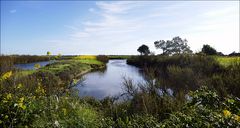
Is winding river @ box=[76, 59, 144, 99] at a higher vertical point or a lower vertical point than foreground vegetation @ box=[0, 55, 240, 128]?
lower

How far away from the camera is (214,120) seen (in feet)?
11.5

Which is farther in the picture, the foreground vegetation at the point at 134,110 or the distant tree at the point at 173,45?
the distant tree at the point at 173,45

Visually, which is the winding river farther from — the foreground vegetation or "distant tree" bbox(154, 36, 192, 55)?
"distant tree" bbox(154, 36, 192, 55)

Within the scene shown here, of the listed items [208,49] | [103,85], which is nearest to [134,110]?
[103,85]

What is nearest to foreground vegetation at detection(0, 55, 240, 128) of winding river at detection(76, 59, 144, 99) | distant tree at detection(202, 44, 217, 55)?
winding river at detection(76, 59, 144, 99)

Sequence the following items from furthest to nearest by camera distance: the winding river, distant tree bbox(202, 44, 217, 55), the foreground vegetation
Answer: distant tree bbox(202, 44, 217, 55)
the winding river
the foreground vegetation

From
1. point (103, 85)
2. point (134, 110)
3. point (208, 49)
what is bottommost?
point (103, 85)

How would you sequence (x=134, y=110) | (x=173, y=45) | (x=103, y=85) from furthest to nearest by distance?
(x=173, y=45) < (x=103, y=85) < (x=134, y=110)

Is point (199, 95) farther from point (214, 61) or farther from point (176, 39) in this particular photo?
point (176, 39)

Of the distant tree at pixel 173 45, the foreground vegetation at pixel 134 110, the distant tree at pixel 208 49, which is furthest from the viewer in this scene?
the distant tree at pixel 173 45

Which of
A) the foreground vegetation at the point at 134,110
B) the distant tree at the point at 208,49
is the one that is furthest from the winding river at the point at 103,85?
the distant tree at the point at 208,49

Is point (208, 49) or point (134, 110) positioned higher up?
point (208, 49)

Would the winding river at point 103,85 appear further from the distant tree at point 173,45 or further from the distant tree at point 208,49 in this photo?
the distant tree at point 173,45

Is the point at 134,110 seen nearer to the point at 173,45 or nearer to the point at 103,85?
the point at 103,85
